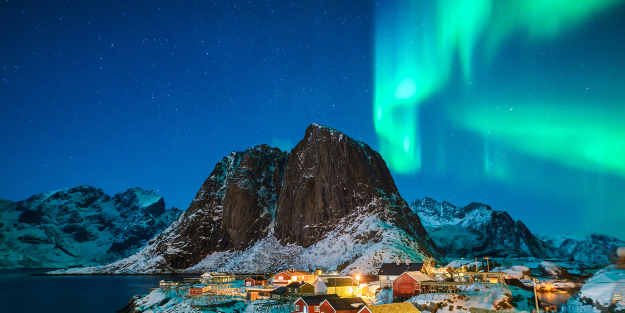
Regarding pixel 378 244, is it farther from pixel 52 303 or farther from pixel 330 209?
pixel 52 303

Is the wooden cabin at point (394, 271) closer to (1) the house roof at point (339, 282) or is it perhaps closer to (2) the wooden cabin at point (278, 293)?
(1) the house roof at point (339, 282)

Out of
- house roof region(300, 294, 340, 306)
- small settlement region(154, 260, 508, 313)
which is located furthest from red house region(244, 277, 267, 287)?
house roof region(300, 294, 340, 306)

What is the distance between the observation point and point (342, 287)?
7681cm

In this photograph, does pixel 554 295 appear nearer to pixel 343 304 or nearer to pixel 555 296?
pixel 555 296

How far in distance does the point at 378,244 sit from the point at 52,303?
9896 centimetres

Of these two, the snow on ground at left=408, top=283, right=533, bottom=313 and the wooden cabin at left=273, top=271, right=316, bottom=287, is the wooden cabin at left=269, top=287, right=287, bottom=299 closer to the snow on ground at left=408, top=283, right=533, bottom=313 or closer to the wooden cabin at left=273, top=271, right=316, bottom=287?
the wooden cabin at left=273, top=271, right=316, bottom=287

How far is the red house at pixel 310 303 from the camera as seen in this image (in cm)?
5791

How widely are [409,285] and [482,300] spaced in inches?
510

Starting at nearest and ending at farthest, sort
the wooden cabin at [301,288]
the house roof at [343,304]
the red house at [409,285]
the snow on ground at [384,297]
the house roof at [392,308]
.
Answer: the house roof at [392,308] → the house roof at [343,304] → the red house at [409,285] → the snow on ground at [384,297] → the wooden cabin at [301,288]

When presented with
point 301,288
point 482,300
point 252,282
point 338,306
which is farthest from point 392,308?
point 252,282

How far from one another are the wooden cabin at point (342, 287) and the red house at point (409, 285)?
1158 centimetres

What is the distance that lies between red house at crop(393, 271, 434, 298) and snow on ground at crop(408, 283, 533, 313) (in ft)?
11.4

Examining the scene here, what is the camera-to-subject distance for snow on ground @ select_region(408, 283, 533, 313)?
54188 millimetres

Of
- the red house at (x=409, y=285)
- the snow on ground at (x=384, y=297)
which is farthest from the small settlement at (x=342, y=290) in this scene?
the snow on ground at (x=384, y=297)
